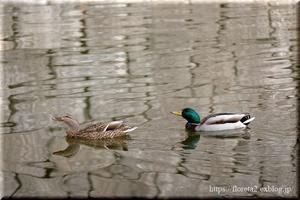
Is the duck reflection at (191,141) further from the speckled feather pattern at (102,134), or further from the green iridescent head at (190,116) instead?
the speckled feather pattern at (102,134)

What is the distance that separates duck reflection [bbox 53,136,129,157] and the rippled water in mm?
22

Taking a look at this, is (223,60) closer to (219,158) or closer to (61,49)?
(61,49)

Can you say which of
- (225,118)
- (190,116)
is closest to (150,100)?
(190,116)

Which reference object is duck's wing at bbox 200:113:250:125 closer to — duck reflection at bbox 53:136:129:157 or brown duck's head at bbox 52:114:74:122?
duck reflection at bbox 53:136:129:157

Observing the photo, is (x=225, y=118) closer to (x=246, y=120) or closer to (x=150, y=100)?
(x=246, y=120)

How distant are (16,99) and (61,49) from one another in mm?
4141

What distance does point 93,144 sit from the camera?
766 centimetres

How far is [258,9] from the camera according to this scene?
1853 centimetres

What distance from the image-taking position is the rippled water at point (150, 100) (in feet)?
20.9

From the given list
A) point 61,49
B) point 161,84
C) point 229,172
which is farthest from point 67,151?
point 61,49

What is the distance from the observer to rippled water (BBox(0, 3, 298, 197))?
6.36 metres

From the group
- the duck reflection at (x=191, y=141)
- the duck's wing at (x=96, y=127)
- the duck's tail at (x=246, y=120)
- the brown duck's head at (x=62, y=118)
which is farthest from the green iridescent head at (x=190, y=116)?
the brown duck's head at (x=62, y=118)

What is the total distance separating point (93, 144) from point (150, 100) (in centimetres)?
171

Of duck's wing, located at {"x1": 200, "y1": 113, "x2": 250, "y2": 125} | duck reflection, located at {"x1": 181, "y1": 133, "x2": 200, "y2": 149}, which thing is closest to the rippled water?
duck reflection, located at {"x1": 181, "y1": 133, "x2": 200, "y2": 149}
